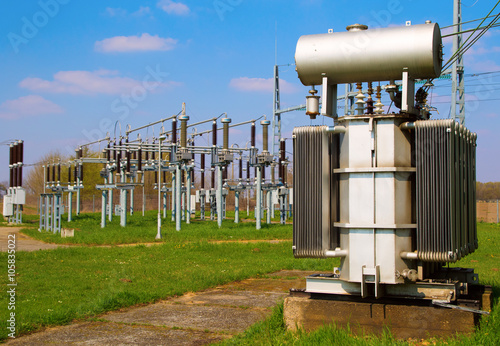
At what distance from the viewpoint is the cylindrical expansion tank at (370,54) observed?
5.90 m

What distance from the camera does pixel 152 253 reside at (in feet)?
56.3

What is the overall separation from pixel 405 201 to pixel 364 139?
2.52ft

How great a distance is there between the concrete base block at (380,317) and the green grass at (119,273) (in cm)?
351

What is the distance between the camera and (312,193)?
6.25 metres

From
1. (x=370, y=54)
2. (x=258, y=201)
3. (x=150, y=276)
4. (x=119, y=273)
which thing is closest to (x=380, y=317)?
(x=370, y=54)

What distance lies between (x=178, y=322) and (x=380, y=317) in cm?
296

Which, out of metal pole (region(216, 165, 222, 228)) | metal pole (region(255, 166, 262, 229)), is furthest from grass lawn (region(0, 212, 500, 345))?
metal pole (region(216, 165, 222, 228))

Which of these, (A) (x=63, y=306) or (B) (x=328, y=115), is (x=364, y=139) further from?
(A) (x=63, y=306)

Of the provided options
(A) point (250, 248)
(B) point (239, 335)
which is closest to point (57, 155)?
(A) point (250, 248)

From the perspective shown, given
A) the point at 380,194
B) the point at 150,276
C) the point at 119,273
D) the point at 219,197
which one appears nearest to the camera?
the point at 380,194

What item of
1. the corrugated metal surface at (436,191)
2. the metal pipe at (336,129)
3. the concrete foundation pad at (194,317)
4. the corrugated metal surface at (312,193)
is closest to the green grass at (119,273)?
the concrete foundation pad at (194,317)

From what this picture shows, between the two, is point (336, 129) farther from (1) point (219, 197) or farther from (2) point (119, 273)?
(1) point (219, 197)

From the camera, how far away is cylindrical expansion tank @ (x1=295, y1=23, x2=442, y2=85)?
590 cm

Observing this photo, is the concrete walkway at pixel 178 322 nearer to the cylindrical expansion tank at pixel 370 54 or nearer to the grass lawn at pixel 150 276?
the grass lawn at pixel 150 276
